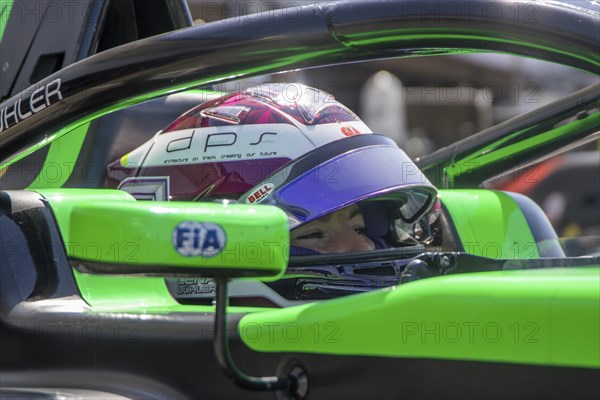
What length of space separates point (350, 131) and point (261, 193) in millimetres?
268

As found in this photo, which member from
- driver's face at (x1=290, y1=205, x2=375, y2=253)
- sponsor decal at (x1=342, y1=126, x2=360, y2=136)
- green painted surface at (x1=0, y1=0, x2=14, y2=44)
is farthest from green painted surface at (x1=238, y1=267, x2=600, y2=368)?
green painted surface at (x1=0, y1=0, x2=14, y2=44)

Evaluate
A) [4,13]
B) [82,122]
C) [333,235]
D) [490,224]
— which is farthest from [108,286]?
[4,13]

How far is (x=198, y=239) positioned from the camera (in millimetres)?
1124

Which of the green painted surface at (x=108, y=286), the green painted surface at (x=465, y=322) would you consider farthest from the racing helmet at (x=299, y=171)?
the green painted surface at (x=465, y=322)

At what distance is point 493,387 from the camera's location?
3.62 ft

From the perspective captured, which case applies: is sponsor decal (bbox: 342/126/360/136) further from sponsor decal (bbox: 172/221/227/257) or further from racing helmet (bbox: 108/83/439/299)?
sponsor decal (bbox: 172/221/227/257)

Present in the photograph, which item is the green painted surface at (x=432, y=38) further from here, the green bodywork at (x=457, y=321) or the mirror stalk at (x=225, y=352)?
the mirror stalk at (x=225, y=352)

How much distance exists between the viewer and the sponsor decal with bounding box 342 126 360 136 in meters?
1.99

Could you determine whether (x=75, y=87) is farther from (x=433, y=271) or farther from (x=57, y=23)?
(x=57, y=23)

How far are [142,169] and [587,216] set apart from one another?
28.0ft

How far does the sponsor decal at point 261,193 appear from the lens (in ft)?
6.07

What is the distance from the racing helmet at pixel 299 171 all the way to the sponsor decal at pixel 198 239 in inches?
26.5

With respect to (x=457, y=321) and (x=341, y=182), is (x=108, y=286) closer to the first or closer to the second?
(x=341, y=182)

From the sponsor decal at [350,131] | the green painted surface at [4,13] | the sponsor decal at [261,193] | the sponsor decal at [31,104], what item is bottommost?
the sponsor decal at [261,193]
